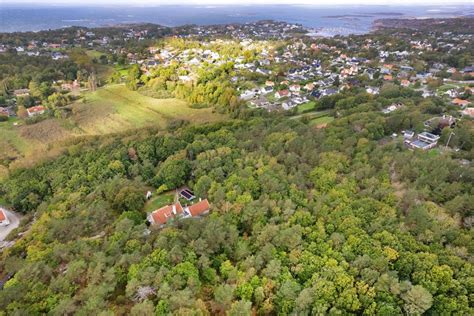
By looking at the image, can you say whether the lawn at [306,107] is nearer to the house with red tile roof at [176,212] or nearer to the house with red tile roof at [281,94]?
the house with red tile roof at [281,94]

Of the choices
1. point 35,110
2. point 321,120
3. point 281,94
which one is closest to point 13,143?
point 35,110

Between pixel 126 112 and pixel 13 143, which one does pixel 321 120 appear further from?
pixel 13 143

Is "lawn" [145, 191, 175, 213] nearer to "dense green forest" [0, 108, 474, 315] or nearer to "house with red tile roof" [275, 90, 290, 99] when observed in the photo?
"dense green forest" [0, 108, 474, 315]

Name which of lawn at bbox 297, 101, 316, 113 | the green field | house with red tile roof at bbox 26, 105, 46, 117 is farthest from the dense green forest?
house with red tile roof at bbox 26, 105, 46, 117

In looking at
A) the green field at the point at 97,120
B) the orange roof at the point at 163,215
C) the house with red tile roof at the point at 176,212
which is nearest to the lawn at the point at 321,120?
the green field at the point at 97,120

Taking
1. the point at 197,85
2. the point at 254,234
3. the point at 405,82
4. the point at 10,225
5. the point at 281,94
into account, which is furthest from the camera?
the point at 405,82

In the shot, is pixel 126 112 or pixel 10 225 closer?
pixel 10 225

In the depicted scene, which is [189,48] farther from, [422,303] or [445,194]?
[422,303]
